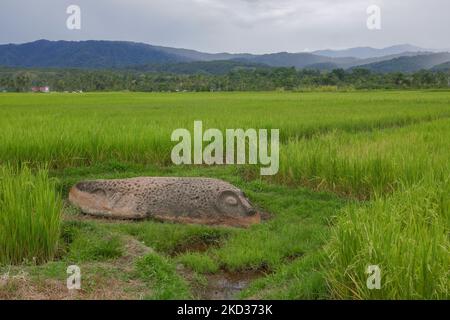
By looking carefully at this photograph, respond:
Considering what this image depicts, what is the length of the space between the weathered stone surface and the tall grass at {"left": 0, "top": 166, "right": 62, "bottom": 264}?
1533 mm

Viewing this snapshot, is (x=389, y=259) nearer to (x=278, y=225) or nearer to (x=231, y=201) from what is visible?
(x=278, y=225)

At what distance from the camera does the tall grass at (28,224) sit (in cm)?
462

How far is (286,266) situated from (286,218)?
1.73 m

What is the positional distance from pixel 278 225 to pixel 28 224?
2.82m

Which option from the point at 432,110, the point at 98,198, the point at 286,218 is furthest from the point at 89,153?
the point at 432,110

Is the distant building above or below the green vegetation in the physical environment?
above

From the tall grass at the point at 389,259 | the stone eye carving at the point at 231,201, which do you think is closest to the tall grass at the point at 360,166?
the stone eye carving at the point at 231,201

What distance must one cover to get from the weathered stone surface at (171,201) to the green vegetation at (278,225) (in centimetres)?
26

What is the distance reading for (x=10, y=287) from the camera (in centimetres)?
390

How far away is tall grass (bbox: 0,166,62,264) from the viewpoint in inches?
182

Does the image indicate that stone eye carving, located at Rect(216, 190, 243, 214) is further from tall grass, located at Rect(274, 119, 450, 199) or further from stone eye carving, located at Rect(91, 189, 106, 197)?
tall grass, located at Rect(274, 119, 450, 199)

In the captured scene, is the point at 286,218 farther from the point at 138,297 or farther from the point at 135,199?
the point at 138,297

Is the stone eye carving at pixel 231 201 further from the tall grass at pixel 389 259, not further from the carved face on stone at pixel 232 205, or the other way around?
the tall grass at pixel 389 259

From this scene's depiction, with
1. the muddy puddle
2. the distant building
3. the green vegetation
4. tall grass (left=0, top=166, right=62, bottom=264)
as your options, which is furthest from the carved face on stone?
the distant building
